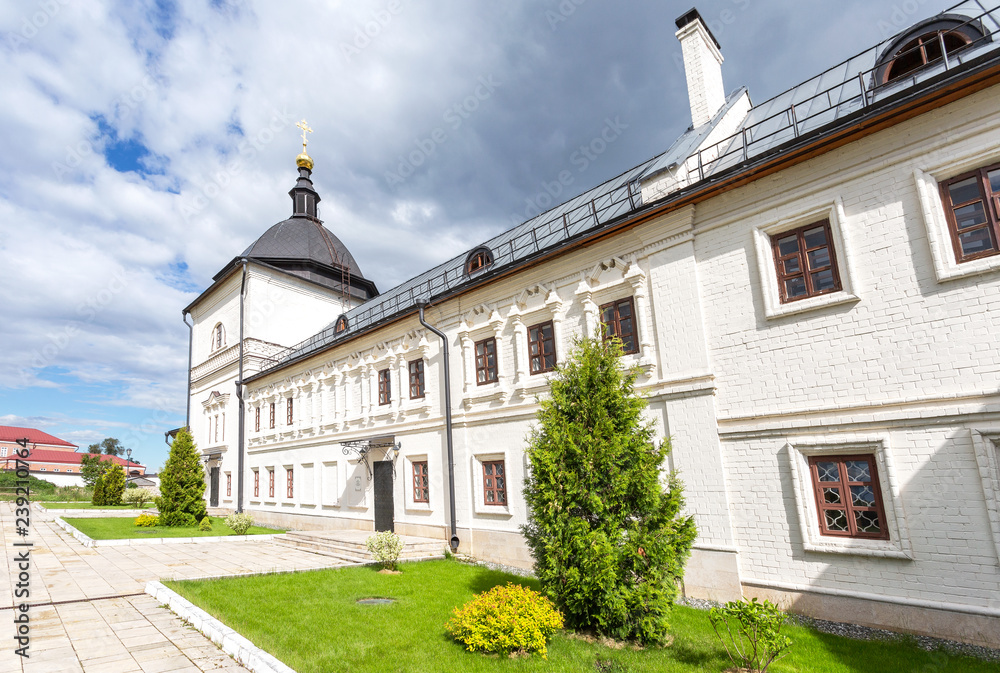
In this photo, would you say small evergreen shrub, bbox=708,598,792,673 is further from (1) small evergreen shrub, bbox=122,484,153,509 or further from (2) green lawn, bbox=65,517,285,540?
(1) small evergreen shrub, bbox=122,484,153,509

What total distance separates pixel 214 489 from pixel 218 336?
830cm

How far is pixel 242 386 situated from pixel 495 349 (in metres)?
17.8

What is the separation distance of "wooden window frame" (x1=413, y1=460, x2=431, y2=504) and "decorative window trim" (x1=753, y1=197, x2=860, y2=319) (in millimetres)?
10491

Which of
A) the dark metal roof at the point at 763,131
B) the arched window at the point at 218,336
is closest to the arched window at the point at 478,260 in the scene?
the dark metal roof at the point at 763,131

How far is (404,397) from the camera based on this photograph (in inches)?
663

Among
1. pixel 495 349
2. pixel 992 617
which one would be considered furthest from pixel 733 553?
pixel 495 349

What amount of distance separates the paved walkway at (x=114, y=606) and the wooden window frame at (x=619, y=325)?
8406mm

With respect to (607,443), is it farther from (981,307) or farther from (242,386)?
(242,386)

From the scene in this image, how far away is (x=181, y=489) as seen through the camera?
68.6ft

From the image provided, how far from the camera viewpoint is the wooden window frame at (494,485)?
1347cm

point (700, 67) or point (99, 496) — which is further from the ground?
point (700, 67)

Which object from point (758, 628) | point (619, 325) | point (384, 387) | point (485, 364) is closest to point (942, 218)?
point (619, 325)

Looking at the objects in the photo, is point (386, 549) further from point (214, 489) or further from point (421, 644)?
point (214, 489)

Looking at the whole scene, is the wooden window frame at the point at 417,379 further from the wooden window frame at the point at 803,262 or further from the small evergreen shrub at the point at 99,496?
the small evergreen shrub at the point at 99,496
